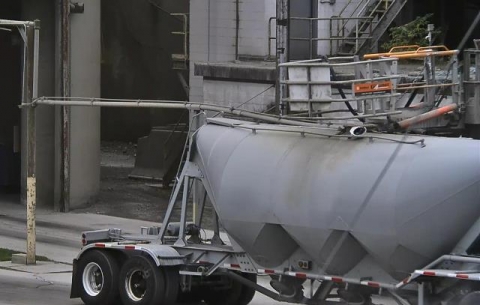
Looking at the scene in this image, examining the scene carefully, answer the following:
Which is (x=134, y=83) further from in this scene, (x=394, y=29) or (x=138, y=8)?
(x=394, y=29)

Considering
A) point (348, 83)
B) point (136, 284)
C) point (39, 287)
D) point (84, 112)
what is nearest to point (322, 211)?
point (348, 83)

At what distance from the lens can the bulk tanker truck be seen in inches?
464

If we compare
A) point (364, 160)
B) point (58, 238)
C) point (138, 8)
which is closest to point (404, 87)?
point (364, 160)

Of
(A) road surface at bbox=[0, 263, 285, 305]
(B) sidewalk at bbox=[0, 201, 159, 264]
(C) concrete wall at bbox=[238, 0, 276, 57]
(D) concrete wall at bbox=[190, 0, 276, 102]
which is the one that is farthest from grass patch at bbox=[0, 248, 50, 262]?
(C) concrete wall at bbox=[238, 0, 276, 57]

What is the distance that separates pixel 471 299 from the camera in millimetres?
11398

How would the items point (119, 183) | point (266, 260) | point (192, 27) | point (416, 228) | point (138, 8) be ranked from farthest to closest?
1. point (138, 8)
2. point (119, 183)
3. point (192, 27)
4. point (266, 260)
5. point (416, 228)

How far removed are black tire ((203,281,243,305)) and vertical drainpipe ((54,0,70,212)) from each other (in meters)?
10.7

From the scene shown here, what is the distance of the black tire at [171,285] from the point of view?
1405 cm

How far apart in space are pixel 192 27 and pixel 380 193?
15.4 m

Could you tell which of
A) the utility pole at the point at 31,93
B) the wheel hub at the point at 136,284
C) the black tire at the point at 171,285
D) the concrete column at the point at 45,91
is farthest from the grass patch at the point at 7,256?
the black tire at the point at 171,285

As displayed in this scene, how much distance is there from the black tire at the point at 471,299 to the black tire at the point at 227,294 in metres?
4.31

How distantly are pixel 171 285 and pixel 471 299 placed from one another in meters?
4.40

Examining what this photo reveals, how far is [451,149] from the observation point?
1188 centimetres

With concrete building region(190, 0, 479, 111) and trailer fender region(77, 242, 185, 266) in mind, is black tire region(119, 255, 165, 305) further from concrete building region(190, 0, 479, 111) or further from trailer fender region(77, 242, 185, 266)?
concrete building region(190, 0, 479, 111)
